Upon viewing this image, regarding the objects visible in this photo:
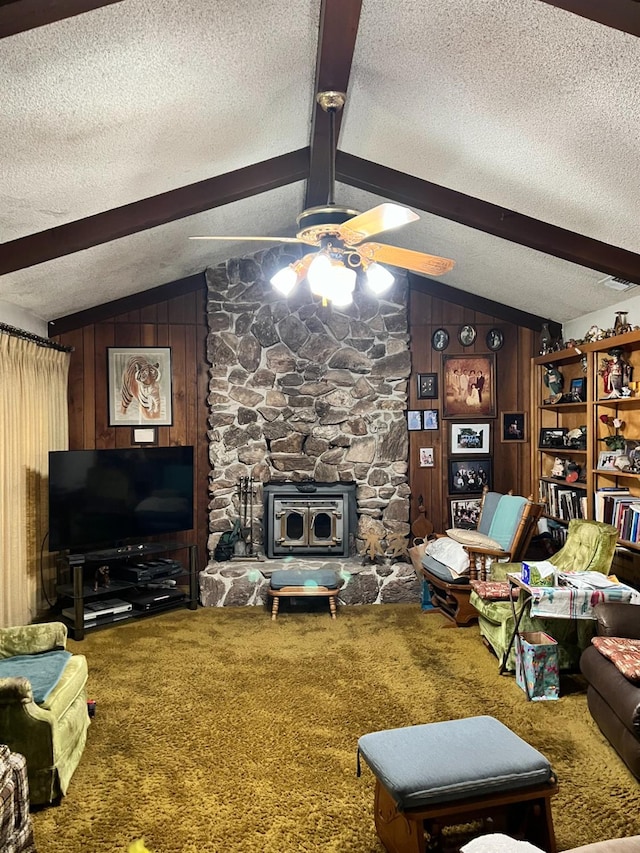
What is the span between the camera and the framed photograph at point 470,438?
6.11 metres

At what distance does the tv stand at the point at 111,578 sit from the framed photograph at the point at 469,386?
2755 millimetres

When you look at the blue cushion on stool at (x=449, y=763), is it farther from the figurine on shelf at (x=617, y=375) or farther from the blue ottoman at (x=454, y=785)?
the figurine on shelf at (x=617, y=375)

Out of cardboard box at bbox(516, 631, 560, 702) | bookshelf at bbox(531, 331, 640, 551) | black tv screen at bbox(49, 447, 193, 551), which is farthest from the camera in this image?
black tv screen at bbox(49, 447, 193, 551)

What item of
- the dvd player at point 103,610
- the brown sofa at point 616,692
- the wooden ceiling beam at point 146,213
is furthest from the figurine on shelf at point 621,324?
the dvd player at point 103,610

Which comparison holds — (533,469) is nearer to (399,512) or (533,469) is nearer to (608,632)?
(399,512)

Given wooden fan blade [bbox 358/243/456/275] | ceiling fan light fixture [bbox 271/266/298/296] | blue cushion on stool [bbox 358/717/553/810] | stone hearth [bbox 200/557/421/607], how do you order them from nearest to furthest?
blue cushion on stool [bbox 358/717/553/810] → wooden fan blade [bbox 358/243/456/275] → ceiling fan light fixture [bbox 271/266/298/296] → stone hearth [bbox 200/557/421/607]

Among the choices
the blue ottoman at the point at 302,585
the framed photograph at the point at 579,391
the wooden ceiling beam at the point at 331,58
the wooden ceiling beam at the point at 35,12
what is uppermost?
the wooden ceiling beam at the point at 331,58

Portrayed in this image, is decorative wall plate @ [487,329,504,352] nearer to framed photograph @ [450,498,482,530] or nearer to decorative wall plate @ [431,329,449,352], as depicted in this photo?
decorative wall plate @ [431,329,449,352]

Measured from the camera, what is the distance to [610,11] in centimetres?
210

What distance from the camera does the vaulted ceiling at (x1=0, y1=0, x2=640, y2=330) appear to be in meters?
2.33

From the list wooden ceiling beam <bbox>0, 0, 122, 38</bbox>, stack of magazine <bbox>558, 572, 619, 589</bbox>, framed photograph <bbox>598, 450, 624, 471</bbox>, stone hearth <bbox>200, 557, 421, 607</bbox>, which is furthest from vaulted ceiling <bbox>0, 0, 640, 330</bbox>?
stone hearth <bbox>200, 557, 421, 607</bbox>

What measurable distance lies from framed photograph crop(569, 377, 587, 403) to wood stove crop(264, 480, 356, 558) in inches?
84.3

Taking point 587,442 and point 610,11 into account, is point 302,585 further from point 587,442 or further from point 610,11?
point 610,11

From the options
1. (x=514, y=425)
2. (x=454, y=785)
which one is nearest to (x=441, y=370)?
(x=514, y=425)
